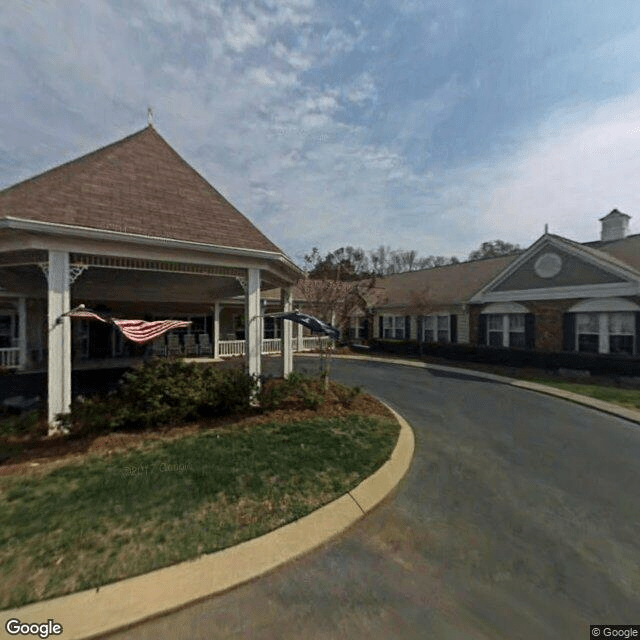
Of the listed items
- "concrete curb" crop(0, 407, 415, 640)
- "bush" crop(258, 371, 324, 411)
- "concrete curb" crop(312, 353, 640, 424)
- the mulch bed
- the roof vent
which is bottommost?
"concrete curb" crop(312, 353, 640, 424)

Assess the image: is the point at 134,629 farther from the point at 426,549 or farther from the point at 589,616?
the point at 589,616

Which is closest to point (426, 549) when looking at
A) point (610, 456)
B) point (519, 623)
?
point (519, 623)

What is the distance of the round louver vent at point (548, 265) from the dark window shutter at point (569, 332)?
83.5 inches

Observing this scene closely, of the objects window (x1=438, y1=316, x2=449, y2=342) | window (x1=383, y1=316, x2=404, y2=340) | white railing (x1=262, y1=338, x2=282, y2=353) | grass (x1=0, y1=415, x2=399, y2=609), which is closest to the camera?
grass (x1=0, y1=415, x2=399, y2=609)

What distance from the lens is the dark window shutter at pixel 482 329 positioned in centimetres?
1911

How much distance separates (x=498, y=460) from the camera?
5793 millimetres

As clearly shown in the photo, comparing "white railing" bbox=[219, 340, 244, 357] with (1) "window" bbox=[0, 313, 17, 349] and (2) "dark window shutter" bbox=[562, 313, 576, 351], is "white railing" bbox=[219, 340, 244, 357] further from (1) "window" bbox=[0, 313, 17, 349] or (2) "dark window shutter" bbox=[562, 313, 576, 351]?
(2) "dark window shutter" bbox=[562, 313, 576, 351]

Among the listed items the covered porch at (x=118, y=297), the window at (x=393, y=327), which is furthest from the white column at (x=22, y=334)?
the window at (x=393, y=327)

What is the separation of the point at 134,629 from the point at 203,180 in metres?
9.80

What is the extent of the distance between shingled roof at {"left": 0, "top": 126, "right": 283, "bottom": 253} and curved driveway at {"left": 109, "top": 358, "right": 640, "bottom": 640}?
6246 millimetres

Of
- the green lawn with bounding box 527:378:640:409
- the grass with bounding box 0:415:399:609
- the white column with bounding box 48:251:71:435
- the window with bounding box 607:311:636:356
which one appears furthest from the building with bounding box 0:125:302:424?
the window with bounding box 607:311:636:356

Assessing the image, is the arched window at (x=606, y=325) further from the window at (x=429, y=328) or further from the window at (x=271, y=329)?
the window at (x=271, y=329)

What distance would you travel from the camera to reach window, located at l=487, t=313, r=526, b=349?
58.1 ft

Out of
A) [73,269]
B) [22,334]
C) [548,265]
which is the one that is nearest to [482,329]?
[548,265]
